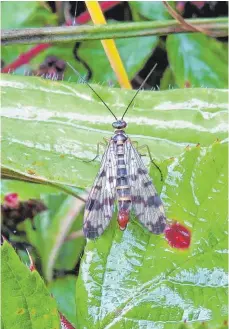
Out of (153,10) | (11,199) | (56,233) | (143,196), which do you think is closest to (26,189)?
(11,199)

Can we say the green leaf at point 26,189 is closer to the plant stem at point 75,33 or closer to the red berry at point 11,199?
the red berry at point 11,199

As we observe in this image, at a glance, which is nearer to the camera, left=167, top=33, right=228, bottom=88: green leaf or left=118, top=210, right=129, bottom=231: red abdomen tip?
left=118, top=210, right=129, bottom=231: red abdomen tip

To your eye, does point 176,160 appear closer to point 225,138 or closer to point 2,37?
point 225,138

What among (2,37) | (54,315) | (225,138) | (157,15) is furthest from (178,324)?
(157,15)

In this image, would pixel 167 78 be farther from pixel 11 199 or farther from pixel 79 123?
pixel 11 199

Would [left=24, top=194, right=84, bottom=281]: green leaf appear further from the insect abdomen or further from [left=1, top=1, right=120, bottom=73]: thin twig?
[left=1, top=1, right=120, bottom=73]: thin twig

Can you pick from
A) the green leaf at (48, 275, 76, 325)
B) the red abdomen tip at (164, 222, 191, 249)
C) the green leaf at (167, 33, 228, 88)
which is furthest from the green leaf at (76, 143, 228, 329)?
the green leaf at (167, 33, 228, 88)

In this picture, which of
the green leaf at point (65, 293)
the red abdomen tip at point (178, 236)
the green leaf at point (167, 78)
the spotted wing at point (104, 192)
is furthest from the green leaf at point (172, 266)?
the green leaf at point (167, 78)
